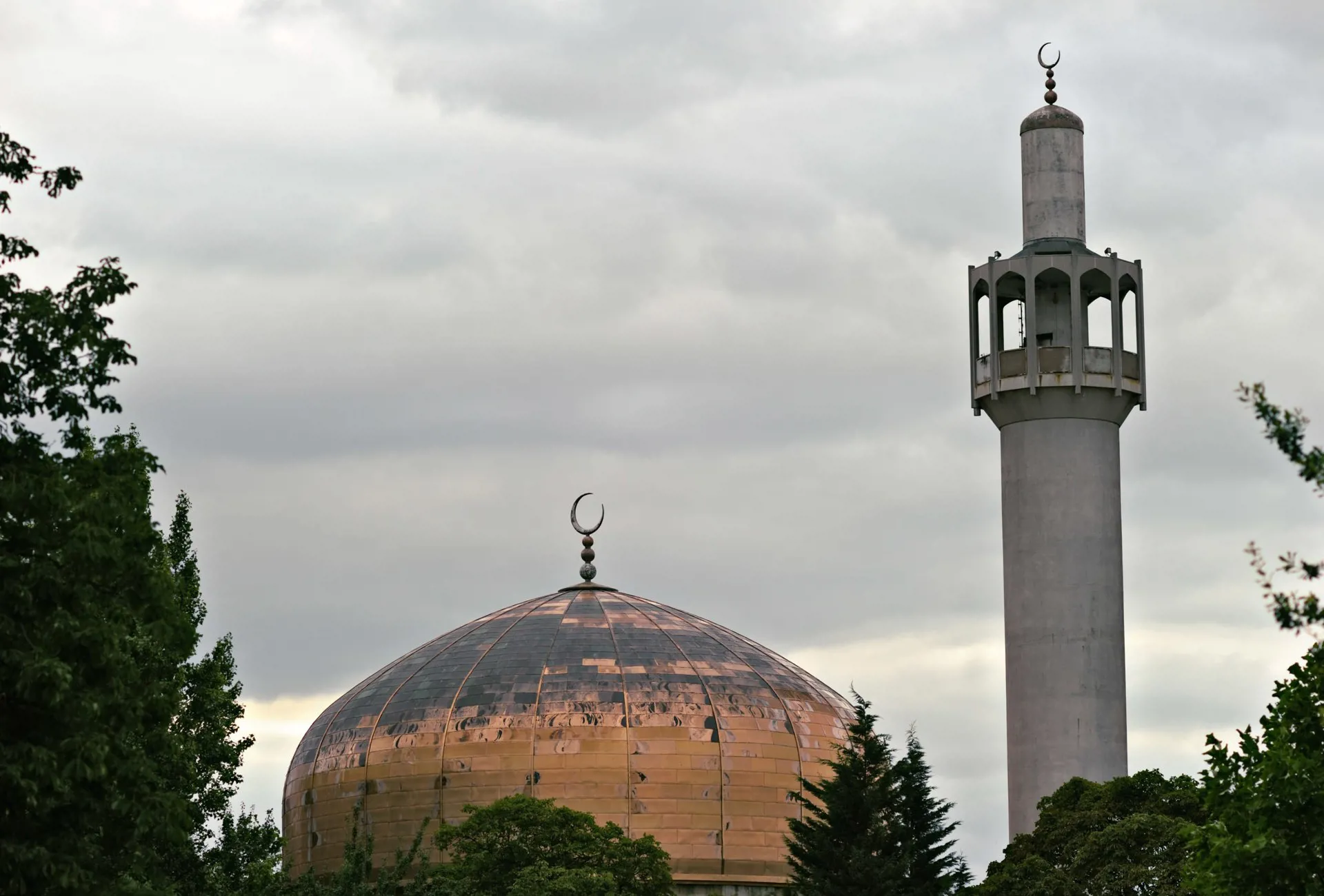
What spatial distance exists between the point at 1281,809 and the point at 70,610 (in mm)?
13611

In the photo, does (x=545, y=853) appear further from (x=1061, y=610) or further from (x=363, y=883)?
(x=1061, y=610)

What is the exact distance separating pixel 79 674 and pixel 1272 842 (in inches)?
519

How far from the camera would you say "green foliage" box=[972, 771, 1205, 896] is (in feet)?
146

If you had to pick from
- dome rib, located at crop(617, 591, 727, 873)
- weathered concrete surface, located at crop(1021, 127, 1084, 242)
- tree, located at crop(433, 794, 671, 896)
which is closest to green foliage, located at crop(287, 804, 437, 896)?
tree, located at crop(433, 794, 671, 896)

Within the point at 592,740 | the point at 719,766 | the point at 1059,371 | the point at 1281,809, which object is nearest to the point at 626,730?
the point at 592,740

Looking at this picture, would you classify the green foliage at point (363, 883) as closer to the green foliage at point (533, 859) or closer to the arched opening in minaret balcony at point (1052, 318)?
the green foliage at point (533, 859)

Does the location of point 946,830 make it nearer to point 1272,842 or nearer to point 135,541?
point 1272,842

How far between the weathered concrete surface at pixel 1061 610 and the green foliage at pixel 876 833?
587 cm

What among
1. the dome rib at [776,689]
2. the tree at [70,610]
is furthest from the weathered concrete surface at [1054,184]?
the tree at [70,610]

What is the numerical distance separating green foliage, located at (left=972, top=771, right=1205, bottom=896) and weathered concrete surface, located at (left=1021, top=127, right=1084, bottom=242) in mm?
14248

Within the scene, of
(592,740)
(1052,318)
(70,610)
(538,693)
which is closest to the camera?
(70,610)

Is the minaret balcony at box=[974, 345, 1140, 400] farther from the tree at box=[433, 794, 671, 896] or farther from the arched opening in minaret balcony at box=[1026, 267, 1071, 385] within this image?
the tree at box=[433, 794, 671, 896]

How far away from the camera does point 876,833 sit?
151ft

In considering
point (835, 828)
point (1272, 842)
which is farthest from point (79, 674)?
point (835, 828)
